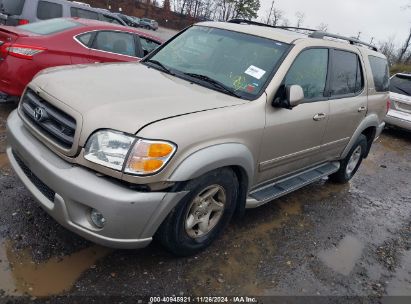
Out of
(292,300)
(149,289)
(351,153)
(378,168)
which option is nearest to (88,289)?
(149,289)

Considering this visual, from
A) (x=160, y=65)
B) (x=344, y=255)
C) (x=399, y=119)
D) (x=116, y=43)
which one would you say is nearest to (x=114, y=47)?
(x=116, y=43)

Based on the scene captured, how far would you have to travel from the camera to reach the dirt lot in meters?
2.74

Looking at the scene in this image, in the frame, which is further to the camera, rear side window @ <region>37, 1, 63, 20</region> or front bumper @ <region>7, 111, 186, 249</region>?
rear side window @ <region>37, 1, 63, 20</region>

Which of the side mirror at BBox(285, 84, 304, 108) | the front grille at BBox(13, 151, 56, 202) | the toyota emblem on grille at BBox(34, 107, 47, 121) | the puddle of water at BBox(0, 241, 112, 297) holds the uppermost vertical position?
the side mirror at BBox(285, 84, 304, 108)

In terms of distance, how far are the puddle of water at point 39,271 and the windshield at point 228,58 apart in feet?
5.92

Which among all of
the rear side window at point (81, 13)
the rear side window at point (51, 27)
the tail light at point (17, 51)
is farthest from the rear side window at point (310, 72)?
the rear side window at point (81, 13)

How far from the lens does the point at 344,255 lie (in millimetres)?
3715

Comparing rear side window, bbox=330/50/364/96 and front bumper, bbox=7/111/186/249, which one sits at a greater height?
rear side window, bbox=330/50/364/96

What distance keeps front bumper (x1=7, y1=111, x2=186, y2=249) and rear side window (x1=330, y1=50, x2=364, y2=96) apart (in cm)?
250

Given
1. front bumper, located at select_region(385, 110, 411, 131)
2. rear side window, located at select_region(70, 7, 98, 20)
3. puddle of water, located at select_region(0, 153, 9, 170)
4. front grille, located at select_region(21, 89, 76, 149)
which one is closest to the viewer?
front grille, located at select_region(21, 89, 76, 149)

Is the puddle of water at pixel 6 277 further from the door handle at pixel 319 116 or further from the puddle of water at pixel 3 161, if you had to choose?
the door handle at pixel 319 116

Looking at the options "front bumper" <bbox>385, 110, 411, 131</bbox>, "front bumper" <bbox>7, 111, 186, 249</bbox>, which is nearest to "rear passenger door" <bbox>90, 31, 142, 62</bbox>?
"front bumper" <bbox>7, 111, 186, 249</bbox>

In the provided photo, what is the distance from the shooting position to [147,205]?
2.45m

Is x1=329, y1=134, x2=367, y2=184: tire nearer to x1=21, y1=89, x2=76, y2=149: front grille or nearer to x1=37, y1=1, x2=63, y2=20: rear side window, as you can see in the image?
x1=21, y1=89, x2=76, y2=149: front grille
